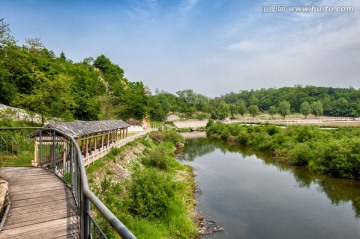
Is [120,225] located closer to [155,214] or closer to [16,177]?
[16,177]

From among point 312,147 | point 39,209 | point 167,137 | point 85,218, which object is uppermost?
point 85,218

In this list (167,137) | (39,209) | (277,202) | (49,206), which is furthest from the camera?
(167,137)

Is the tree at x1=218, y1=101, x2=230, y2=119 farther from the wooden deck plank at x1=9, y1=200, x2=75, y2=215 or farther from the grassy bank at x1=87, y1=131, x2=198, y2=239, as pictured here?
the wooden deck plank at x1=9, y1=200, x2=75, y2=215

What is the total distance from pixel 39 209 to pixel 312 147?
32.7 m

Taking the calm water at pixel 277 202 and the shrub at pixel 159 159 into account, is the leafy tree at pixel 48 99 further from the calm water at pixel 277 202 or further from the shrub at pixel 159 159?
the calm water at pixel 277 202

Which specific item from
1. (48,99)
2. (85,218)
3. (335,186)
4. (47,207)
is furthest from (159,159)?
(85,218)

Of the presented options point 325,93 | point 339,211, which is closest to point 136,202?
point 339,211

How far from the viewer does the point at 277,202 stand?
1812cm

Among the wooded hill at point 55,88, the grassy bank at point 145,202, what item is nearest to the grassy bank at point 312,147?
the grassy bank at point 145,202

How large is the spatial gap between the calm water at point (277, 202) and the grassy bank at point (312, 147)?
1.50m

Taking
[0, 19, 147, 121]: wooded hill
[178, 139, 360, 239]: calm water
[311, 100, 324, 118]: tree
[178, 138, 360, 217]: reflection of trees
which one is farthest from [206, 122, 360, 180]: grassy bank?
[311, 100, 324, 118]: tree

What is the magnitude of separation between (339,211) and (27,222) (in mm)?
19019

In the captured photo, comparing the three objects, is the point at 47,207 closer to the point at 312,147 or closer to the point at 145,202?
the point at 145,202

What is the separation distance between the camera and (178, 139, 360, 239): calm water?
46.9 ft
